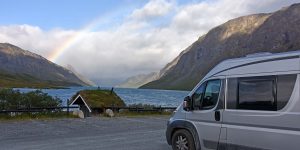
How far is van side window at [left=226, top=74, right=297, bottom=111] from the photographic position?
30.6ft

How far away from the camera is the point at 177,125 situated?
40.4 feet

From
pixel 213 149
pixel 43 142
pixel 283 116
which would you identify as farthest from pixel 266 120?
pixel 43 142

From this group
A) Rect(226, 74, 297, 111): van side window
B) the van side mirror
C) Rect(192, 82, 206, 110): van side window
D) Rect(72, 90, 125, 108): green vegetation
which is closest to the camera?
Rect(226, 74, 297, 111): van side window

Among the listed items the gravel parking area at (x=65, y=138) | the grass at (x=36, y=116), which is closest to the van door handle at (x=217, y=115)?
the gravel parking area at (x=65, y=138)

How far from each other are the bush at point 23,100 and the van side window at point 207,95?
22.3m

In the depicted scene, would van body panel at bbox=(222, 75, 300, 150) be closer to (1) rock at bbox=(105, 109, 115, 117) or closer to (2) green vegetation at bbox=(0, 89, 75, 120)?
(2) green vegetation at bbox=(0, 89, 75, 120)

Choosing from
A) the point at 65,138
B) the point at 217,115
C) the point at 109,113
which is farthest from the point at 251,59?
the point at 109,113

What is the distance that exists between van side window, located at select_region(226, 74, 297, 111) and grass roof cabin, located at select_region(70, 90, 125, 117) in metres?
25.9

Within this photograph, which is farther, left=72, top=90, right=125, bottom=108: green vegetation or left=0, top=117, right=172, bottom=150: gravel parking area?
left=72, top=90, right=125, bottom=108: green vegetation

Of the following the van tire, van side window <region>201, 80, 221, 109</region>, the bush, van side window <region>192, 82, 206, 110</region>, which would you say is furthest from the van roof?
the bush

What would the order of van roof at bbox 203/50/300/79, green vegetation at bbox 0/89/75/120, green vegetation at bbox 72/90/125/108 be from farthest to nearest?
green vegetation at bbox 72/90/125/108
green vegetation at bbox 0/89/75/120
van roof at bbox 203/50/300/79

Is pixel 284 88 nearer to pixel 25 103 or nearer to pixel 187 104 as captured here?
pixel 187 104

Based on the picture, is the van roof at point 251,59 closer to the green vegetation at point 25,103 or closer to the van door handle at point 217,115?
the van door handle at point 217,115

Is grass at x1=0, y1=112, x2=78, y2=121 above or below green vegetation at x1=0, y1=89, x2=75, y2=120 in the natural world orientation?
below
